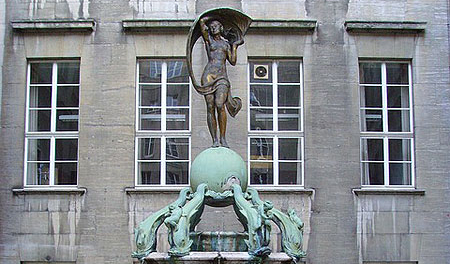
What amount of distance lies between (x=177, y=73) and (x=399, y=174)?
5739 mm

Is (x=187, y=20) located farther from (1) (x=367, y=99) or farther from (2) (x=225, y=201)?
(2) (x=225, y=201)

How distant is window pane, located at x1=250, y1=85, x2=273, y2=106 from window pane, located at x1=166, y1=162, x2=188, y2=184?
87.7 inches

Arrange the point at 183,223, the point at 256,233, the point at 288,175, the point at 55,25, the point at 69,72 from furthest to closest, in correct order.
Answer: the point at 69,72, the point at 55,25, the point at 288,175, the point at 183,223, the point at 256,233

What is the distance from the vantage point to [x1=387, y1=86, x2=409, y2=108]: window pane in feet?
72.9

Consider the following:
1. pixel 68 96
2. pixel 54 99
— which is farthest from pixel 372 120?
pixel 54 99

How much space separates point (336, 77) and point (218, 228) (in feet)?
14.9

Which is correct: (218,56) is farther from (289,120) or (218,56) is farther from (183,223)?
(289,120)

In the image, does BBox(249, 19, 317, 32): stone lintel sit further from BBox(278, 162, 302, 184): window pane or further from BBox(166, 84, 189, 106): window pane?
BBox(278, 162, 302, 184): window pane

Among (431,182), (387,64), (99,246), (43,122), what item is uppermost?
(387,64)

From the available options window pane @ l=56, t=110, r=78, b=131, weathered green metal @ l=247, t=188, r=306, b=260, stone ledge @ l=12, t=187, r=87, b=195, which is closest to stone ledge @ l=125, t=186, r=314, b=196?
stone ledge @ l=12, t=187, r=87, b=195

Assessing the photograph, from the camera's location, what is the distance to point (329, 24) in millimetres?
22312

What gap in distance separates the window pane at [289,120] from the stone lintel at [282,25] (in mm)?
1933

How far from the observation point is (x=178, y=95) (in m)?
22.1

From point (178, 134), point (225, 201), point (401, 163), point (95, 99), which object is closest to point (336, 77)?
point (401, 163)
